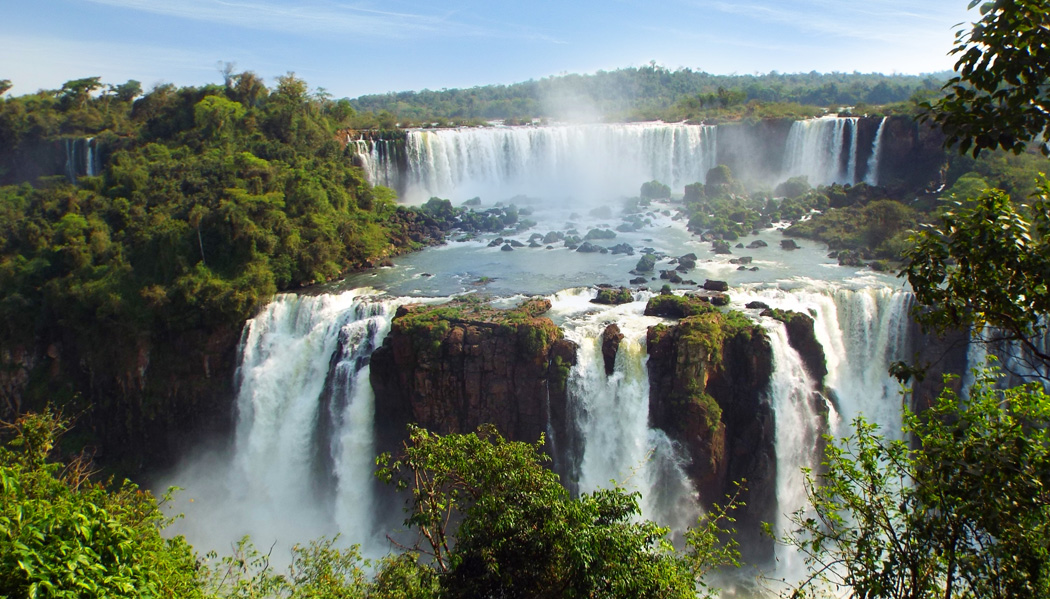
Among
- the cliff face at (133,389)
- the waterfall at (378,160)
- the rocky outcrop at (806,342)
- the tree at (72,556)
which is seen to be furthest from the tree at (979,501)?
Answer: the waterfall at (378,160)

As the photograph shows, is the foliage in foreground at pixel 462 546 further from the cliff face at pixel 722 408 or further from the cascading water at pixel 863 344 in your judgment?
the cascading water at pixel 863 344

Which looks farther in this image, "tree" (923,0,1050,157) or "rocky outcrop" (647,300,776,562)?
"rocky outcrop" (647,300,776,562)

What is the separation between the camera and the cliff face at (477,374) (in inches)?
671

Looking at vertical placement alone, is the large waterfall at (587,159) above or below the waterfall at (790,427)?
above

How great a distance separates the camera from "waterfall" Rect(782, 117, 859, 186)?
115 feet

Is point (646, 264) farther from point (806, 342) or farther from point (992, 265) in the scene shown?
point (992, 265)

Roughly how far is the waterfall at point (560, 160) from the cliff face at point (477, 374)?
1998 centimetres

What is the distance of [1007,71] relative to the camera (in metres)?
4.35

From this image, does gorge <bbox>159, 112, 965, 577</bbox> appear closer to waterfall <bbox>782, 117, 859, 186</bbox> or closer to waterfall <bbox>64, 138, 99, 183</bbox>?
waterfall <bbox>782, 117, 859, 186</bbox>

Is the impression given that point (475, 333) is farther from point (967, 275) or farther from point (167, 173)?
point (167, 173)

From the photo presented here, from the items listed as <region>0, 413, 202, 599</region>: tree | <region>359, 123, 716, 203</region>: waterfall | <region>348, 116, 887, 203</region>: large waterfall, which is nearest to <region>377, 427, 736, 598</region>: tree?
<region>0, 413, 202, 599</region>: tree

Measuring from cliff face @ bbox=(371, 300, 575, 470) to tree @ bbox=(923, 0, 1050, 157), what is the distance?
42.2ft

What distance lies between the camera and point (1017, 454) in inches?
182

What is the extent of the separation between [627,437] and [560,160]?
26.8 metres
